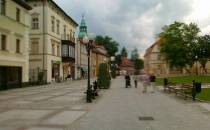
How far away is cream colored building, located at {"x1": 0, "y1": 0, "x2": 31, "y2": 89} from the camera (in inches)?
1378

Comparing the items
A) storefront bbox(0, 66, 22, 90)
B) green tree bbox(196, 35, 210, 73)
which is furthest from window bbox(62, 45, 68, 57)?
green tree bbox(196, 35, 210, 73)

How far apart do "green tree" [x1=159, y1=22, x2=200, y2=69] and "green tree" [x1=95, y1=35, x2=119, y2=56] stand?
46.7 meters

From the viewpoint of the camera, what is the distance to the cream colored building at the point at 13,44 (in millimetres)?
35000

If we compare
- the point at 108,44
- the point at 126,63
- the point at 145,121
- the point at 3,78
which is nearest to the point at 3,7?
the point at 3,78

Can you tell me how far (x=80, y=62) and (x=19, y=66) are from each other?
143 ft

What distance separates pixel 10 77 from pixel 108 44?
10354cm

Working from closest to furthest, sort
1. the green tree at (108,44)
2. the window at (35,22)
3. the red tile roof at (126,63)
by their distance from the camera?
the window at (35,22) < the green tree at (108,44) < the red tile roof at (126,63)

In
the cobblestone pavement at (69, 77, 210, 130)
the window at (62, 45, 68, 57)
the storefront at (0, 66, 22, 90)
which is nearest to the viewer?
the cobblestone pavement at (69, 77, 210, 130)

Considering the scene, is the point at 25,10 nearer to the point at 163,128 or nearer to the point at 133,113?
the point at 133,113

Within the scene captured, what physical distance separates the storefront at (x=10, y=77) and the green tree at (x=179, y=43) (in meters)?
53.8

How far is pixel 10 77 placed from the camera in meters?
37.4

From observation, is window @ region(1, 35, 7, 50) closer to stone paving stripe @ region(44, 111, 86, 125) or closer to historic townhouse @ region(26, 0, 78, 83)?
historic townhouse @ region(26, 0, 78, 83)

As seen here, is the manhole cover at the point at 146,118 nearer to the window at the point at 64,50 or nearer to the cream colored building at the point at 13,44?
the cream colored building at the point at 13,44

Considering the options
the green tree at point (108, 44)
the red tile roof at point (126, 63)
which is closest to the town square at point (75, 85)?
the green tree at point (108, 44)
